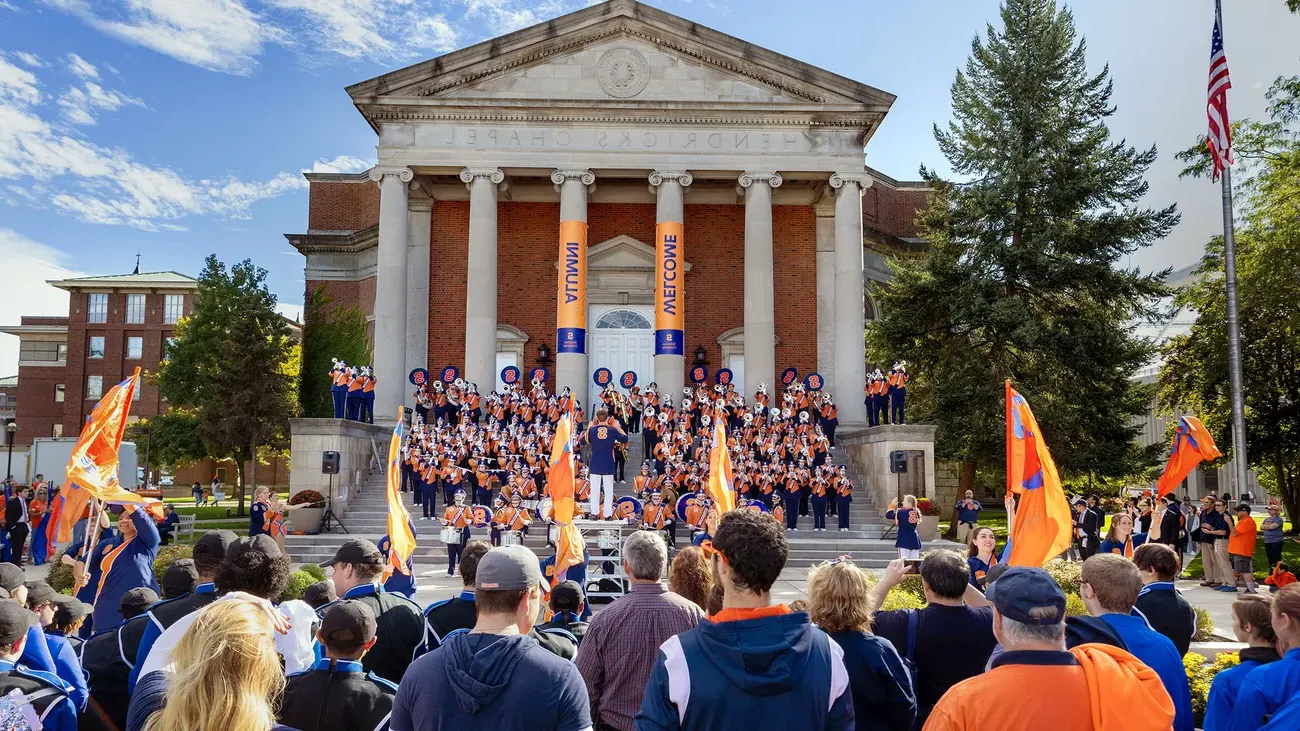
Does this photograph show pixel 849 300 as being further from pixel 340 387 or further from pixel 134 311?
pixel 134 311

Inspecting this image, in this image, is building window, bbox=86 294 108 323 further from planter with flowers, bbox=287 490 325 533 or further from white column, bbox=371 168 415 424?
planter with flowers, bbox=287 490 325 533

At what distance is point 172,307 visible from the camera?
72188mm

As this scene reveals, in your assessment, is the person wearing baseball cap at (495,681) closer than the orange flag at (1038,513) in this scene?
Yes

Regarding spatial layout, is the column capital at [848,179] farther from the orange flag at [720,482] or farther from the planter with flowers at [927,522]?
the orange flag at [720,482]

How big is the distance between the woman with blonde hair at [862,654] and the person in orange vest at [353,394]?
856 inches

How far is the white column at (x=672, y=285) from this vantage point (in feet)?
87.9

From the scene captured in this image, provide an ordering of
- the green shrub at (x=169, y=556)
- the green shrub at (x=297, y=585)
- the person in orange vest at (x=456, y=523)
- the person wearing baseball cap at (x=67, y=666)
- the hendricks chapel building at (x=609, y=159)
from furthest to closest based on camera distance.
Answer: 1. the hendricks chapel building at (x=609, y=159)
2. the person in orange vest at (x=456, y=523)
3. the green shrub at (x=169, y=556)
4. the green shrub at (x=297, y=585)
5. the person wearing baseball cap at (x=67, y=666)

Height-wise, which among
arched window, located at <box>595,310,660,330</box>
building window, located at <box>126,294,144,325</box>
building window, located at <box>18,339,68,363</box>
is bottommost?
arched window, located at <box>595,310,660,330</box>

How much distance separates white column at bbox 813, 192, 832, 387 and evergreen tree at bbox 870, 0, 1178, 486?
70.4 inches

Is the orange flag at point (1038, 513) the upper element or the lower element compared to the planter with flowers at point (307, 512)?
upper

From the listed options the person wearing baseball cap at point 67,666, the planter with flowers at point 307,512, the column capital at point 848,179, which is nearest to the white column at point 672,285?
the column capital at point 848,179

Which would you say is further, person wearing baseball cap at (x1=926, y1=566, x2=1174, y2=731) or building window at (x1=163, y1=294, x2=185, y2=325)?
building window at (x1=163, y1=294, x2=185, y2=325)

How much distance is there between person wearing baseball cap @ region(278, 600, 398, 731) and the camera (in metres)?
3.47

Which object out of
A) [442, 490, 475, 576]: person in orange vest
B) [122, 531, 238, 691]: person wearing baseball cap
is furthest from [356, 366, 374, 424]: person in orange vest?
[122, 531, 238, 691]: person wearing baseball cap
